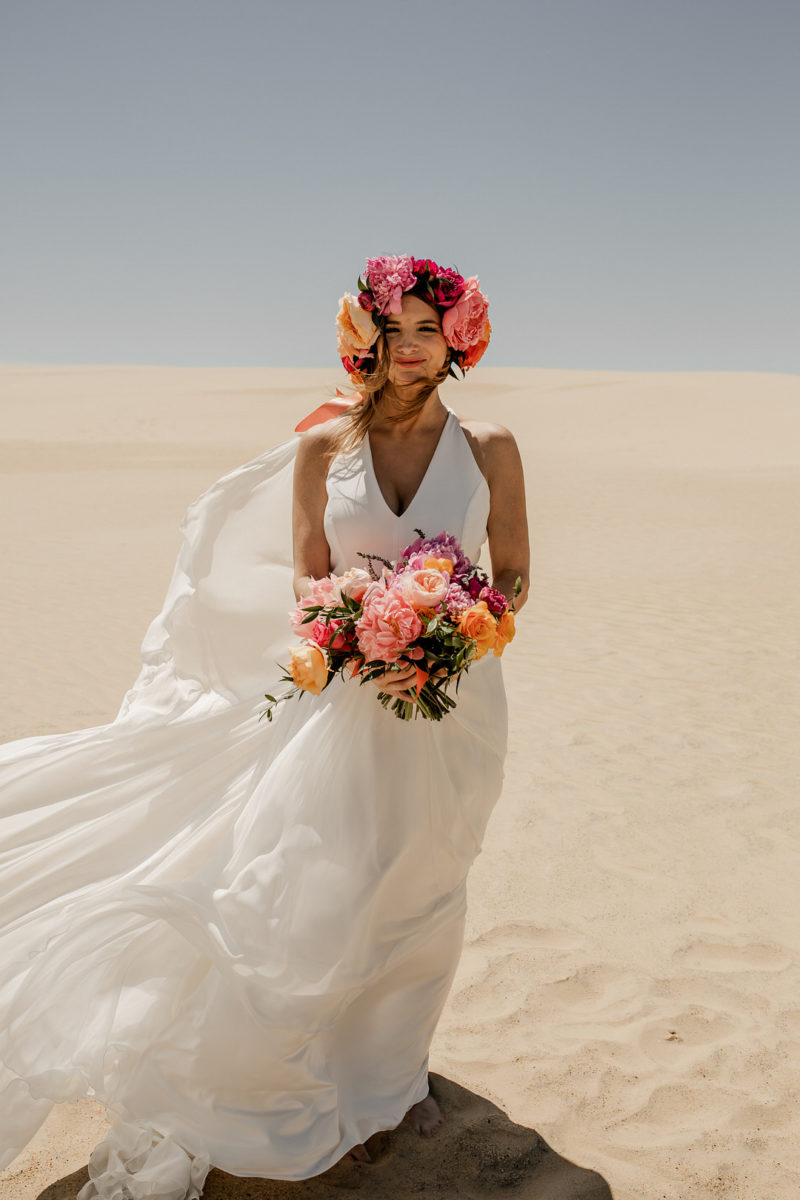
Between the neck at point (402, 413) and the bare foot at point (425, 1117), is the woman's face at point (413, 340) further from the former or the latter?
the bare foot at point (425, 1117)

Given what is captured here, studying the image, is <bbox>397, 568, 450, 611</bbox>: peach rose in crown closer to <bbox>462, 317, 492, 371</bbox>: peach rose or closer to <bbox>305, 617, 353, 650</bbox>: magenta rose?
<bbox>305, 617, 353, 650</bbox>: magenta rose

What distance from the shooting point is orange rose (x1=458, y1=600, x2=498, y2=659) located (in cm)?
262

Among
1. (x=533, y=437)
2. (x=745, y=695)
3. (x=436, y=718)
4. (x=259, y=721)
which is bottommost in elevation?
(x=533, y=437)

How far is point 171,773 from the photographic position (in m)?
3.38

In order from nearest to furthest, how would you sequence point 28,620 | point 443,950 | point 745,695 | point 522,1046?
point 443,950
point 522,1046
point 745,695
point 28,620

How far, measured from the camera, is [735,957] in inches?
176

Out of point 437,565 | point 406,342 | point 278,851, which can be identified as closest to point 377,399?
point 406,342

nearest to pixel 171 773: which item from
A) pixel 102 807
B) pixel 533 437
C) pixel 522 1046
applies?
pixel 102 807

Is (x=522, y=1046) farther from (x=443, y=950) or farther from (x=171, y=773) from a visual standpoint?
(x=171, y=773)

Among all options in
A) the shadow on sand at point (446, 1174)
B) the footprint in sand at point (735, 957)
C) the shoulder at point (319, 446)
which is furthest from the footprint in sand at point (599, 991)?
the shoulder at point (319, 446)

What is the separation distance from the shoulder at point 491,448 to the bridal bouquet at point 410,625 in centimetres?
54

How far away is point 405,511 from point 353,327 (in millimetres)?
635

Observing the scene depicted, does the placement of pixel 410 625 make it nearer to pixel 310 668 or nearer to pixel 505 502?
pixel 310 668

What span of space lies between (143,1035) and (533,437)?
1468 inches
